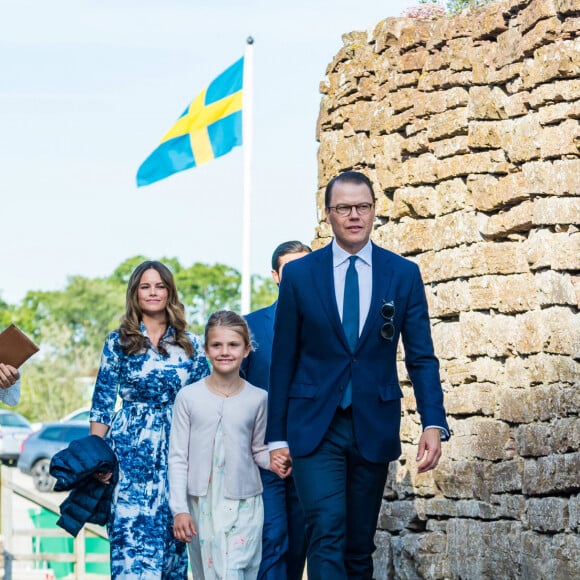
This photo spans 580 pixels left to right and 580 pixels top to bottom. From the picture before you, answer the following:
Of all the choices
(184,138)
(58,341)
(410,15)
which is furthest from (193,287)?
(410,15)

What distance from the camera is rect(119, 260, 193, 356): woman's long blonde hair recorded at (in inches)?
294

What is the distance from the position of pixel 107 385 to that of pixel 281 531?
1208 mm

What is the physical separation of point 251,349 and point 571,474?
1.77m

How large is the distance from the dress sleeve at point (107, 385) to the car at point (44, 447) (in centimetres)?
2293

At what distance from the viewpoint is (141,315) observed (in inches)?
298

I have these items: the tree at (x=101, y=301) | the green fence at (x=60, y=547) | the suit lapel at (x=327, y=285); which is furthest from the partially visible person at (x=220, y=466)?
the tree at (x=101, y=301)

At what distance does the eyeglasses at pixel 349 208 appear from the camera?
6277 millimetres

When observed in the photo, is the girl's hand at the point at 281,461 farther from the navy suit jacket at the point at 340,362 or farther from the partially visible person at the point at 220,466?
the partially visible person at the point at 220,466

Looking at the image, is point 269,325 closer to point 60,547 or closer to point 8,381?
point 8,381

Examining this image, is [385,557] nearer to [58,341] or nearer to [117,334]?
[117,334]

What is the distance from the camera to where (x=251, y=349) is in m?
7.49

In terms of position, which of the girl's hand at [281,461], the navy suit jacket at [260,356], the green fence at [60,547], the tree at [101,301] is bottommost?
the green fence at [60,547]

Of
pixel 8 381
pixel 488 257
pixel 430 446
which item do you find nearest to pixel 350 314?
pixel 430 446

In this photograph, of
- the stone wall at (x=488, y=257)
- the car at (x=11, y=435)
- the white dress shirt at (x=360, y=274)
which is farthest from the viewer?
the car at (x=11, y=435)
